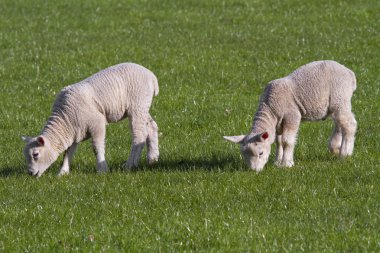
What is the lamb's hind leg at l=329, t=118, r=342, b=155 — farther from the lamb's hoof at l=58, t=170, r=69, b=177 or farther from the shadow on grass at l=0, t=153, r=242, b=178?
the lamb's hoof at l=58, t=170, r=69, b=177

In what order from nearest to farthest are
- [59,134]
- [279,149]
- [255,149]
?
1. [255,149]
2. [59,134]
3. [279,149]

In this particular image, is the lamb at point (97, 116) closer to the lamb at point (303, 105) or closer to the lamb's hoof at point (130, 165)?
the lamb's hoof at point (130, 165)

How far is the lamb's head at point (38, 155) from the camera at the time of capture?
11453 millimetres

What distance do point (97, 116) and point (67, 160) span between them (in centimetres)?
70

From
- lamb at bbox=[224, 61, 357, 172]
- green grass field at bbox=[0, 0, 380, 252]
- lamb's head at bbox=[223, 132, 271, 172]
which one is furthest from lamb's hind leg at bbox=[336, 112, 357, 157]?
lamb's head at bbox=[223, 132, 271, 172]

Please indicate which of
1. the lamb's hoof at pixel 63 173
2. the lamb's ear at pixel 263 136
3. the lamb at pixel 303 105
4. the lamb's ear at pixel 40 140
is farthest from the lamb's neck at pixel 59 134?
the lamb's ear at pixel 263 136

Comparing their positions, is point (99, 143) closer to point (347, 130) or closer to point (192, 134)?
point (192, 134)

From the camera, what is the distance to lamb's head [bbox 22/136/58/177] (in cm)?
1145

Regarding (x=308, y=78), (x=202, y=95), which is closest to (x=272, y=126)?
(x=308, y=78)

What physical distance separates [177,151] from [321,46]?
25.7ft

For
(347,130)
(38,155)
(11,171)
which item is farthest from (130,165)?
(347,130)

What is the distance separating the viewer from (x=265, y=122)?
1148 cm

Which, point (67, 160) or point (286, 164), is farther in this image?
point (67, 160)

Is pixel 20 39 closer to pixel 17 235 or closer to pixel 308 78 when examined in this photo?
pixel 308 78
